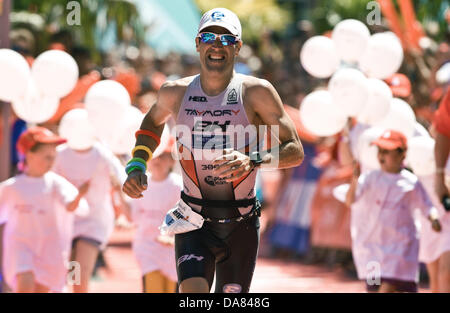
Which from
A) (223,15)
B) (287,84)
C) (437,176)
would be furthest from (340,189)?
(287,84)

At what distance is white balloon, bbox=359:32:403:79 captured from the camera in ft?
26.3

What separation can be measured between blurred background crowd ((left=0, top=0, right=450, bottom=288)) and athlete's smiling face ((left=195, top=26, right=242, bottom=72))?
3.54 meters

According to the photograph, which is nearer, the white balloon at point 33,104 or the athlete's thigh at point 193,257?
the athlete's thigh at point 193,257

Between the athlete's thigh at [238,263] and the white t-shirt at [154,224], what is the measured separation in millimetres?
2254

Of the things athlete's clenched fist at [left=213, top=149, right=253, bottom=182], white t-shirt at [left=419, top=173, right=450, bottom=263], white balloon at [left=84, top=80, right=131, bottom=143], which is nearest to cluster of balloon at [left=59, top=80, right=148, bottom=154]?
white balloon at [left=84, top=80, right=131, bottom=143]

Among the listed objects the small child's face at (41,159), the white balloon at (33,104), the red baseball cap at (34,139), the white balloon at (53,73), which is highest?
the white balloon at (53,73)

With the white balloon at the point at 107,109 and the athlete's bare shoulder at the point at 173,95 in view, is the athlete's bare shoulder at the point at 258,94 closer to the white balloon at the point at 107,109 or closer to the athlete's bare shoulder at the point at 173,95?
the athlete's bare shoulder at the point at 173,95

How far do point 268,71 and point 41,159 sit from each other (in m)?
11.1

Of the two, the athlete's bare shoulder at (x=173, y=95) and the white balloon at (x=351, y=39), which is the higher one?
the white balloon at (x=351, y=39)

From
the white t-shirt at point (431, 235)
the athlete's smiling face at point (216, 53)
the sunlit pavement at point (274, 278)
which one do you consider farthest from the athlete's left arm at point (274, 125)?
the sunlit pavement at point (274, 278)

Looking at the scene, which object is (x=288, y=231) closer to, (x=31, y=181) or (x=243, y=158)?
(x=31, y=181)

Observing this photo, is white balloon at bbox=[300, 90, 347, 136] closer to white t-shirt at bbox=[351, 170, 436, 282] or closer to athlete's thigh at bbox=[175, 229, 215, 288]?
white t-shirt at bbox=[351, 170, 436, 282]

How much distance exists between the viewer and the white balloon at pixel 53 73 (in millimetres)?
7344

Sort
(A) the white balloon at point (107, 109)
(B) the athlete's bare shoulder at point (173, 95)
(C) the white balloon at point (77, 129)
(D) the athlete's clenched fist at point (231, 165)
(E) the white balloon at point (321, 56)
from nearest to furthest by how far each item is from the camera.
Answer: (D) the athlete's clenched fist at point (231, 165) → (B) the athlete's bare shoulder at point (173, 95) → (A) the white balloon at point (107, 109) → (C) the white balloon at point (77, 129) → (E) the white balloon at point (321, 56)
